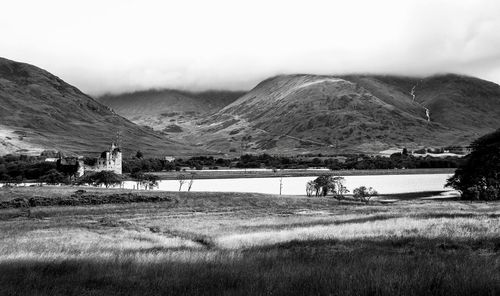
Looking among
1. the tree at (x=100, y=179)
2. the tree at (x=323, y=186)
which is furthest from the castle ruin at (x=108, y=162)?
Answer: the tree at (x=323, y=186)

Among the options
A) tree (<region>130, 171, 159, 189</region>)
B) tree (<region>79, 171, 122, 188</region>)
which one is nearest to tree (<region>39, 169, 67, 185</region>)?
tree (<region>79, 171, 122, 188</region>)

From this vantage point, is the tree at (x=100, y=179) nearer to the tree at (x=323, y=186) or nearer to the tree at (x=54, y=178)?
the tree at (x=54, y=178)

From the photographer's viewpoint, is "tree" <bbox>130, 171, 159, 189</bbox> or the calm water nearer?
"tree" <bbox>130, 171, 159, 189</bbox>

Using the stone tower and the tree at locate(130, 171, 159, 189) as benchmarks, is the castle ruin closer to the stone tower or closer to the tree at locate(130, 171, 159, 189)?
the stone tower

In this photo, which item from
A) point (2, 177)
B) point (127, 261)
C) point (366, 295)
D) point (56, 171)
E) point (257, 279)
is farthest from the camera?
point (2, 177)

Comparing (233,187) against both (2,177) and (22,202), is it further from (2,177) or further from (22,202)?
(22,202)

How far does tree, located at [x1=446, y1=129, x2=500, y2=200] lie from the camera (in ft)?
332

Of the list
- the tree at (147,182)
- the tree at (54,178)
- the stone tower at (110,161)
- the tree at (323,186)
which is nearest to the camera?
the tree at (54,178)

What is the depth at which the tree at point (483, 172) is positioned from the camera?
3989 inches

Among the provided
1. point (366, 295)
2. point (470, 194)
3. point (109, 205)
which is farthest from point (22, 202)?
point (470, 194)

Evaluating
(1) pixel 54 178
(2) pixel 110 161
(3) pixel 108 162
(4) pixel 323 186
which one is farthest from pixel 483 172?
(2) pixel 110 161

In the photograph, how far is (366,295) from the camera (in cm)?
1149

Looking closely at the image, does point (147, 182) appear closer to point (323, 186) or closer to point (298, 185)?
point (323, 186)

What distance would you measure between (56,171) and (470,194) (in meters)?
103
